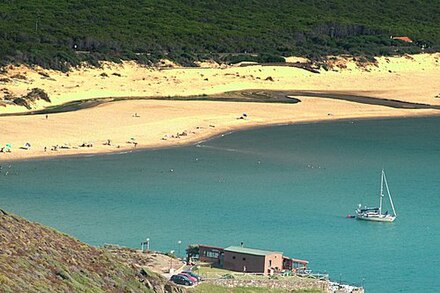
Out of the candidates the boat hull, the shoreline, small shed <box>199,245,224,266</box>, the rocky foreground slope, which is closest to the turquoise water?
the boat hull

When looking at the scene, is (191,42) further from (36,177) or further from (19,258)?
(19,258)

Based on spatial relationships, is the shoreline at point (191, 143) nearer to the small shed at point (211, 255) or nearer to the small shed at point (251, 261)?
the small shed at point (211, 255)

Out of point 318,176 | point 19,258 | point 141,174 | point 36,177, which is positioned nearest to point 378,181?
point 318,176

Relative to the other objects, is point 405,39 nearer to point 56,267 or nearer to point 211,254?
point 211,254

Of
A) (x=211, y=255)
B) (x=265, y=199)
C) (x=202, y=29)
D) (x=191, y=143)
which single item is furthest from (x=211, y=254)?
(x=202, y=29)

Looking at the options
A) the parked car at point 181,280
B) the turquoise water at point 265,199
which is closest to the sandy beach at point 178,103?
the turquoise water at point 265,199

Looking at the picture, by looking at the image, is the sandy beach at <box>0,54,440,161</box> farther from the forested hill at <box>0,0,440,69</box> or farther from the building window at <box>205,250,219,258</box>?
the building window at <box>205,250,219,258</box>
